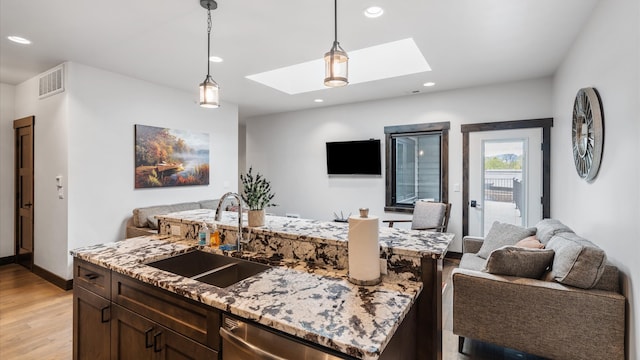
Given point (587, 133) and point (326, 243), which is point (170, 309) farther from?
point (587, 133)

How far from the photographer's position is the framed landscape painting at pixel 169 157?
4270mm

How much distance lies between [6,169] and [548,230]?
711cm

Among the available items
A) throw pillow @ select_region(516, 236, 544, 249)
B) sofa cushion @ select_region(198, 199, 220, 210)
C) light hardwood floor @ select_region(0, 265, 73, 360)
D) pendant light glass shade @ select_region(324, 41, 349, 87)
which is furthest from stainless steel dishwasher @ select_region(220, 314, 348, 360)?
sofa cushion @ select_region(198, 199, 220, 210)

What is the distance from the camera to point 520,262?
2.20 meters

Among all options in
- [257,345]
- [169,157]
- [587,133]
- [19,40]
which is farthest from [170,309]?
[169,157]

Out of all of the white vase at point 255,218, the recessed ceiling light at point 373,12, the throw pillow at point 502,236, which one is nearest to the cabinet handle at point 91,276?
the white vase at point 255,218

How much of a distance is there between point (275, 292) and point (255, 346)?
239 millimetres

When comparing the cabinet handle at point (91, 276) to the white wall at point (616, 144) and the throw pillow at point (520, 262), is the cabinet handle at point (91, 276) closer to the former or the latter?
the throw pillow at point (520, 262)

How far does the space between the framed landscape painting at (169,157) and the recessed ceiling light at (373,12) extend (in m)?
3.42

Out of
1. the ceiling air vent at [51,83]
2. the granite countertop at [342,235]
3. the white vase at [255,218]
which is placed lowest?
the granite countertop at [342,235]

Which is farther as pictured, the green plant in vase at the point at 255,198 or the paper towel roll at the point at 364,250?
the green plant in vase at the point at 255,198

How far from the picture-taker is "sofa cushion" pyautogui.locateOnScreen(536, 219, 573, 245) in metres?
2.73

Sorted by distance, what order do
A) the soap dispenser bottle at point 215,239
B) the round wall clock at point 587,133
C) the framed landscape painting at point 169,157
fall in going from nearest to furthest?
1. the soap dispenser bottle at point 215,239
2. the round wall clock at point 587,133
3. the framed landscape painting at point 169,157

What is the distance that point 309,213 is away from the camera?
626cm
